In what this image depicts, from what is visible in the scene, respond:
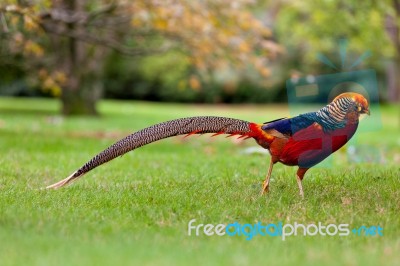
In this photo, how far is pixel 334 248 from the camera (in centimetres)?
493

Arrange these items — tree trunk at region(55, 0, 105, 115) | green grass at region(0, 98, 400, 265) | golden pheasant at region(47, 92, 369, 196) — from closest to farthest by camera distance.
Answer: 1. green grass at region(0, 98, 400, 265)
2. golden pheasant at region(47, 92, 369, 196)
3. tree trunk at region(55, 0, 105, 115)

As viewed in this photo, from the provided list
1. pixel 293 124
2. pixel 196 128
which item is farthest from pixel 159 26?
pixel 293 124

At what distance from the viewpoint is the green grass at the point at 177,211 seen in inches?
183

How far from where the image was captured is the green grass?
15.2ft

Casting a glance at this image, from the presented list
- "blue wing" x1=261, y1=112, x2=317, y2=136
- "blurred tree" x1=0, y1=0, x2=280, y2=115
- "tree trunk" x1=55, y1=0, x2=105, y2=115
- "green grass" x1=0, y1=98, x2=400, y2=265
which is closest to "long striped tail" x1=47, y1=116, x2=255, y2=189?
"blue wing" x1=261, y1=112, x2=317, y2=136

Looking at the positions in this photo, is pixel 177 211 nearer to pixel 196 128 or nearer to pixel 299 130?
pixel 196 128

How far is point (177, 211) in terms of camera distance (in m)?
5.98

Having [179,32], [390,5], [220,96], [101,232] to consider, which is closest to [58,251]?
[101,232]

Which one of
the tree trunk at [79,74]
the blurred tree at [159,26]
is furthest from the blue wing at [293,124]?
the tree trunk at [79,74]

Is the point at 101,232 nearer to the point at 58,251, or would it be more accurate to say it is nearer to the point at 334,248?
the point at 58,251

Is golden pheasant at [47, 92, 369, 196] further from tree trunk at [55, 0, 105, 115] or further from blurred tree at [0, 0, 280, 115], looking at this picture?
tree trunk at [55, 0, 105, 115]

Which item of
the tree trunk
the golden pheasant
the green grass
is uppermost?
the golden pheasant

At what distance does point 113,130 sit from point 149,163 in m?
7.68

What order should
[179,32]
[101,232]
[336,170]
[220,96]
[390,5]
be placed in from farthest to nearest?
[220,96] → [390,5] → [179,32] → [336,170] → [101,232]
